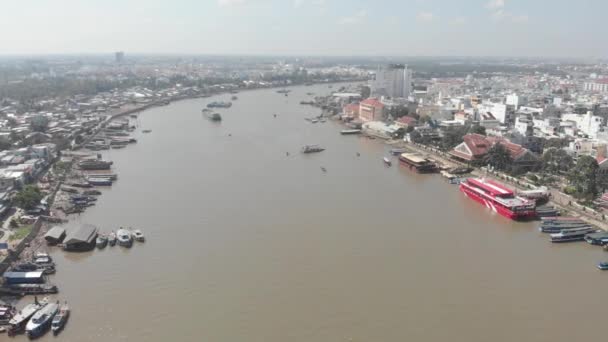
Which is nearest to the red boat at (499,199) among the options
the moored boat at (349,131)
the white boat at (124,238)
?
the white boat at (124,238)

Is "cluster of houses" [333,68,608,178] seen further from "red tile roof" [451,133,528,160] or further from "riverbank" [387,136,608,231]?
"riverbank" [387,136,608,231]

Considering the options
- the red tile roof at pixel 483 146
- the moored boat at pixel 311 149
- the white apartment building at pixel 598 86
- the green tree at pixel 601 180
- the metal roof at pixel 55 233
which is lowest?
the metal roof at pixel 55 233

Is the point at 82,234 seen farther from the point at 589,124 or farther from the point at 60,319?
the point at 589,124

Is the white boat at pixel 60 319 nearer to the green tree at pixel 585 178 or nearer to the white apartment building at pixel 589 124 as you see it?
the green tree at pixel 585 178

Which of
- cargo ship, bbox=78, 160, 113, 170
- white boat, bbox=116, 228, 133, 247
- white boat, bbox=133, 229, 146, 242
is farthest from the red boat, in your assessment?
cargo ship, bbox=78, 160, 113, 170

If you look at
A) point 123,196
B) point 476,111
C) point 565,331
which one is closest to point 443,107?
point 476,111

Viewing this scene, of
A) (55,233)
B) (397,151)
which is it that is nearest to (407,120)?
(397,151)

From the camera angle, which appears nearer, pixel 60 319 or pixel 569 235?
pixel 60 319

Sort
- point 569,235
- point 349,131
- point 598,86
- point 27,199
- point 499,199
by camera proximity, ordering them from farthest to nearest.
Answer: point 598,86 → point 349,131 → point 499,199 → point 27,199 → point 569,235
